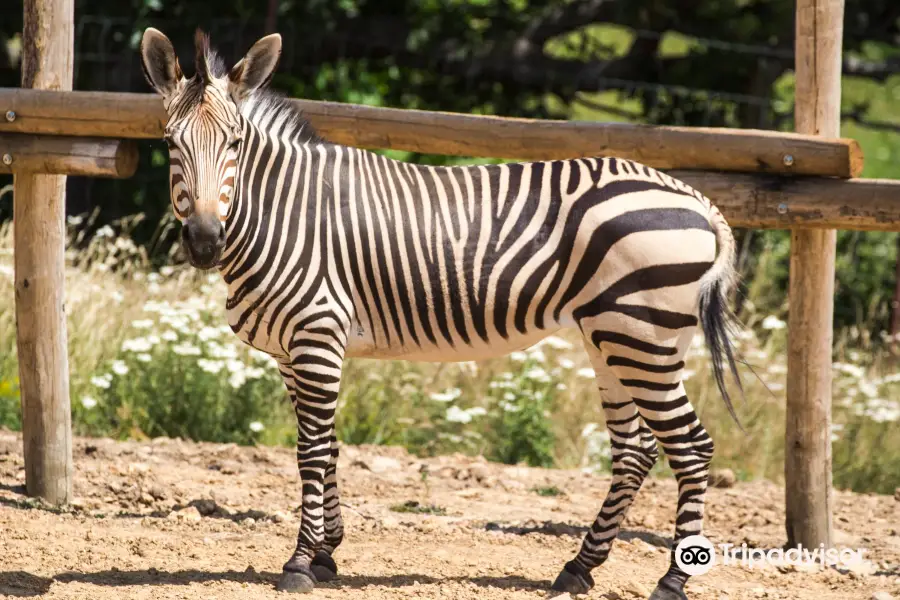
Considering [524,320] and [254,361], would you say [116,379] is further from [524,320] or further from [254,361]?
[524,320]

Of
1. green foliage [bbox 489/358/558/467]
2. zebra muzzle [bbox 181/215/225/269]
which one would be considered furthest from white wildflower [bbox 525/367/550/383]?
zebra muzzle [bbox 181/215/225/269]

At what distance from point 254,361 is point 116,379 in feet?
3.08

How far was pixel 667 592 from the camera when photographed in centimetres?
452

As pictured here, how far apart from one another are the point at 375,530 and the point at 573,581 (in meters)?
1.26

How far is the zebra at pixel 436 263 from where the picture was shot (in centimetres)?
436

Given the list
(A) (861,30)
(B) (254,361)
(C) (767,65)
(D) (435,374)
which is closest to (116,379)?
(B) (254,361)

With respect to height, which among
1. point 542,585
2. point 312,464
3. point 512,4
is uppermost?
point 512,4

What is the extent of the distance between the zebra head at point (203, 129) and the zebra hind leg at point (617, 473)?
1.77 meters

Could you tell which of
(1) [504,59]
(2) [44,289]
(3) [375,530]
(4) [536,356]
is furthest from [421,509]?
(1) [504,59]

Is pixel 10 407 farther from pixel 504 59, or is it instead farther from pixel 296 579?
pixel 504 59

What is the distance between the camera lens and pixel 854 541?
5.71m

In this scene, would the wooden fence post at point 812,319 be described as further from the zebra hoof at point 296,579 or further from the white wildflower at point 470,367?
the white wildflower at point 470,367

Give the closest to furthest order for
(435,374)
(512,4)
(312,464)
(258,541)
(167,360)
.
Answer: (312,464) < (258,541) < (167,360) < (435,374) < (512,4)

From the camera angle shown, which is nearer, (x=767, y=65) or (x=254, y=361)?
(x=254, y=361)
